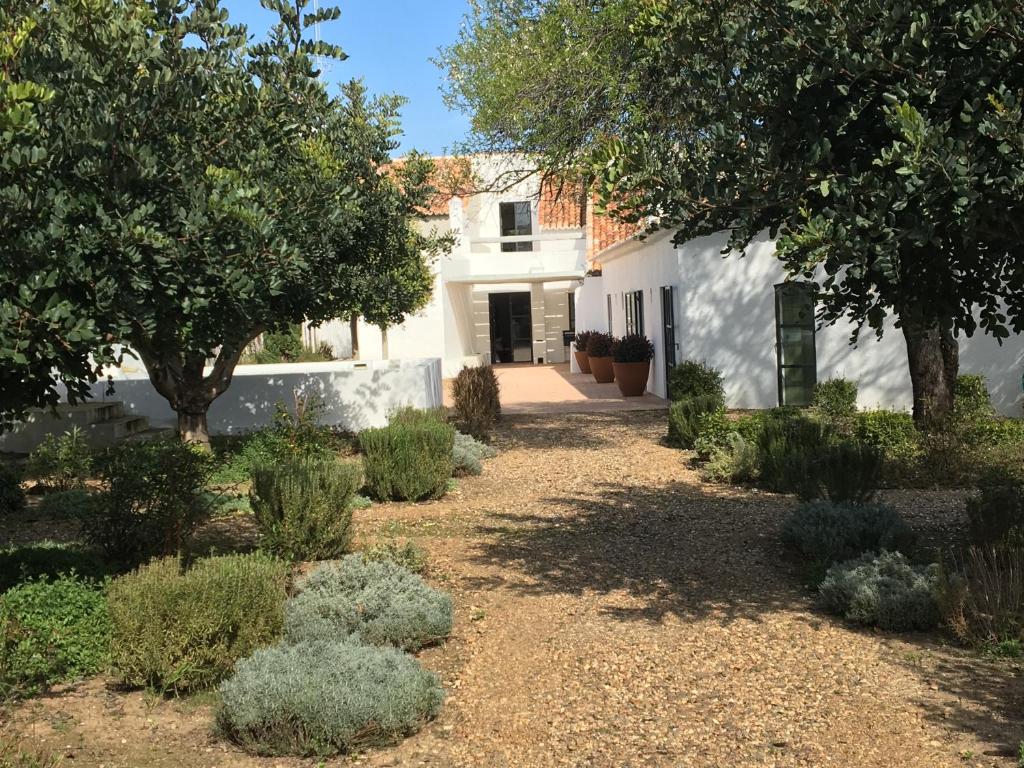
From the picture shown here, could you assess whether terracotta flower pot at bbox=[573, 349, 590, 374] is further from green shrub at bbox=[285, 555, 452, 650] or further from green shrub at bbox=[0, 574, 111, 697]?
green shrub at bbox=[0, 574, 111, 697]

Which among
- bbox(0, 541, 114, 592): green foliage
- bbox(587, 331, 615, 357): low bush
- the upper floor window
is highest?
the upper floor window

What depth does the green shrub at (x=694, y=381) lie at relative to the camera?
1495cm

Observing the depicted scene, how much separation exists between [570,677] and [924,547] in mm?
3165

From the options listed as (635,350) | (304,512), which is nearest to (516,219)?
(635,350)

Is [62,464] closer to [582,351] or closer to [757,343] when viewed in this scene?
[757,343]

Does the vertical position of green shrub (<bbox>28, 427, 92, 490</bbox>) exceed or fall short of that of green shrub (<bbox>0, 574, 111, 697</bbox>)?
it exceeds it

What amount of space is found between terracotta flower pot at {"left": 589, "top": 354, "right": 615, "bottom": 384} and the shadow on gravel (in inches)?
502

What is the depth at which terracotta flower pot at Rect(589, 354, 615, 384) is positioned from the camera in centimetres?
2250

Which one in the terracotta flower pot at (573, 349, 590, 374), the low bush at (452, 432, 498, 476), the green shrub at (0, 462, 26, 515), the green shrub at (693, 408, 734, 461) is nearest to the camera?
the green shrub at (0, 462, 26, 515)

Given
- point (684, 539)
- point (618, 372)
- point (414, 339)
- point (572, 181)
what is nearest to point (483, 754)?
point (684, 539)

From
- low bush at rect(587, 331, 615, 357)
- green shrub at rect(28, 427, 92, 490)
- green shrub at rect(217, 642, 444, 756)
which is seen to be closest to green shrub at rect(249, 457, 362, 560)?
green shrub at rect(217, 642, 444, 756)

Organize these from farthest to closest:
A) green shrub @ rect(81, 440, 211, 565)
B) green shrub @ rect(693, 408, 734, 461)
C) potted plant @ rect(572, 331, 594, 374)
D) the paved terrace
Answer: potted plant @ rect(572, 331, 594, 374) → the paved terrace → green shrub @ rect(693, 408, 734, 461) → green shrub @ rect(81, 440, 211, 565)

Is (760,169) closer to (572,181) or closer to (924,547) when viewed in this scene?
(924,547)

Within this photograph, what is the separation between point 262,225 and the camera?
4.95 metres
